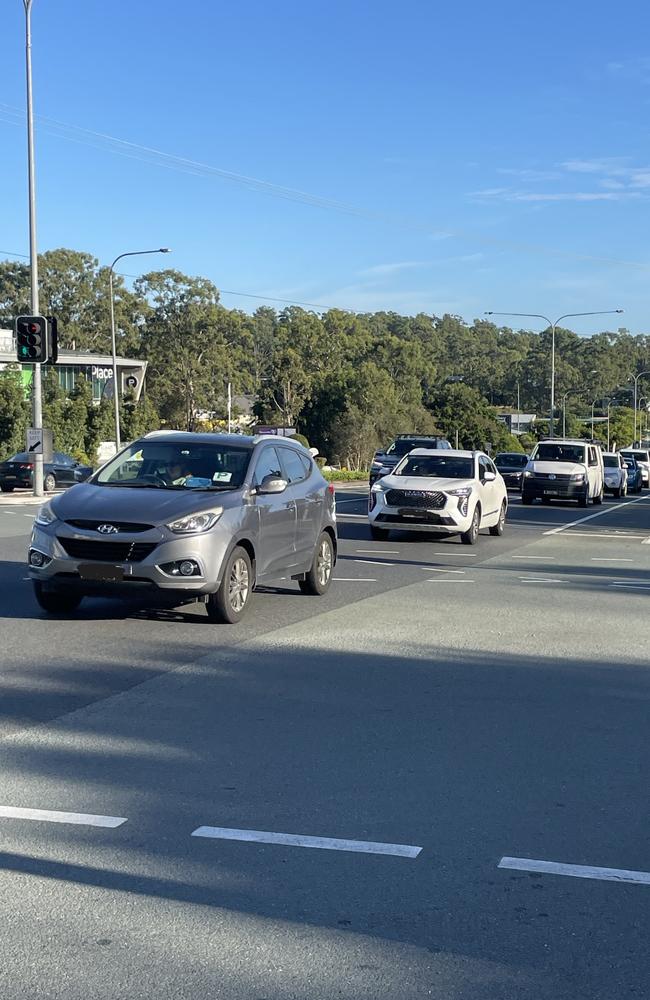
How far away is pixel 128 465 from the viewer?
12086 mm

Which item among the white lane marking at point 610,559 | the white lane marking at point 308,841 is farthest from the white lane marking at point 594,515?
the white lane marking at point 308,841

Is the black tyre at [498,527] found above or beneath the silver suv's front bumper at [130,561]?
beneath

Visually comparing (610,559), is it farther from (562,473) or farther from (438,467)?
(562,473)

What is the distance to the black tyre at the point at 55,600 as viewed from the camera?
11.4 metres

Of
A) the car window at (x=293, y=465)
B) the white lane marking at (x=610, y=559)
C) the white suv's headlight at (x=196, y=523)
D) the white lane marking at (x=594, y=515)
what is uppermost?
the car window at (x=293, y=465)

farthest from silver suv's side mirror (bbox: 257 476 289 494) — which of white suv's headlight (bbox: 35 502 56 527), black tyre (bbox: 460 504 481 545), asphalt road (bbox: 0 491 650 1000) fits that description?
black tyre (bbox: 460 504 481 545)

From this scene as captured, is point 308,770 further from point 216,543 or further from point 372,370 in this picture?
point 372,370

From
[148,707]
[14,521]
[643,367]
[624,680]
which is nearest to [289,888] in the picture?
[148,707]

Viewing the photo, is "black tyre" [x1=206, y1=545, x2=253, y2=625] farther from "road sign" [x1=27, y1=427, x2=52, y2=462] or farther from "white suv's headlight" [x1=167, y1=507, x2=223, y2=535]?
"road sign" [x1=27, y1=427, x2=52, y2=462]

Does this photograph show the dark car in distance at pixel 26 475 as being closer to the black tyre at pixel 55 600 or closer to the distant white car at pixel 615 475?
the distant white car at pixel 615 475

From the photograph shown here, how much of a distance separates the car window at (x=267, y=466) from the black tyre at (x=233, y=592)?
0.90 metres

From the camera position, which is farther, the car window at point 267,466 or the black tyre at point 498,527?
the black tyre at point 498,527

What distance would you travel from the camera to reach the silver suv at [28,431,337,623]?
34.8 ft

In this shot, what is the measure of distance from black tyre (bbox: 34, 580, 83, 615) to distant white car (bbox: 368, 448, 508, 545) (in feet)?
31.6
